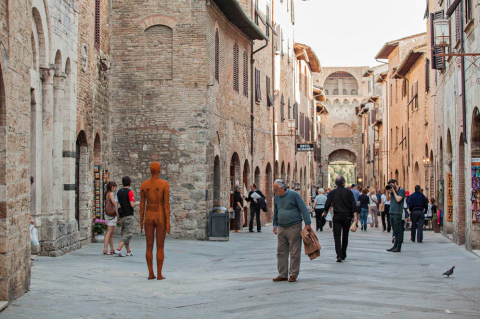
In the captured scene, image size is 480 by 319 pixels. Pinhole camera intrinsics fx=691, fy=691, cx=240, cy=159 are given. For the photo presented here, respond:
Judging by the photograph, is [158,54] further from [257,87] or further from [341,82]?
[341,82]

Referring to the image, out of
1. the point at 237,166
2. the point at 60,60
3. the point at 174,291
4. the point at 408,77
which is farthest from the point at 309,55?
the point at 174,291

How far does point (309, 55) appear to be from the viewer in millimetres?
46125

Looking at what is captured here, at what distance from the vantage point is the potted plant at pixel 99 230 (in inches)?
643

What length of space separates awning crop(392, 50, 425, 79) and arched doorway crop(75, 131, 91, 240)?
18.1m

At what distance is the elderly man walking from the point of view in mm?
10117

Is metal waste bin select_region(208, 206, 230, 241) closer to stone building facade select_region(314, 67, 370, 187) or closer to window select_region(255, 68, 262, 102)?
window select_region(255, 68, 262, 102)

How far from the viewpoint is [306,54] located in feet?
143

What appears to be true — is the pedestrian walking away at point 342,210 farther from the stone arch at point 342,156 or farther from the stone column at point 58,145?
the stone arch at point 342,156

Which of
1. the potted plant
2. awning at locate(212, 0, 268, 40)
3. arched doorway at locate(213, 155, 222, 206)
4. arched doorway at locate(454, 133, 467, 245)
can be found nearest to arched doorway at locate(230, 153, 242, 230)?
arched doorway at locate(213, 155, 222, 206)

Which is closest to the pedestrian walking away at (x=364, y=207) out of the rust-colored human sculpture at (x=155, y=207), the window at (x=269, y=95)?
the window at (x=269, y=95)

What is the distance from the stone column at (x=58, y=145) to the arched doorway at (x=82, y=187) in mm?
1722

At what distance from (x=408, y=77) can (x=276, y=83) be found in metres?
6.92

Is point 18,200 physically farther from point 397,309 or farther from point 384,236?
point 384,236

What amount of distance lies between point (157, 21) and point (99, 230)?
20.2ft
